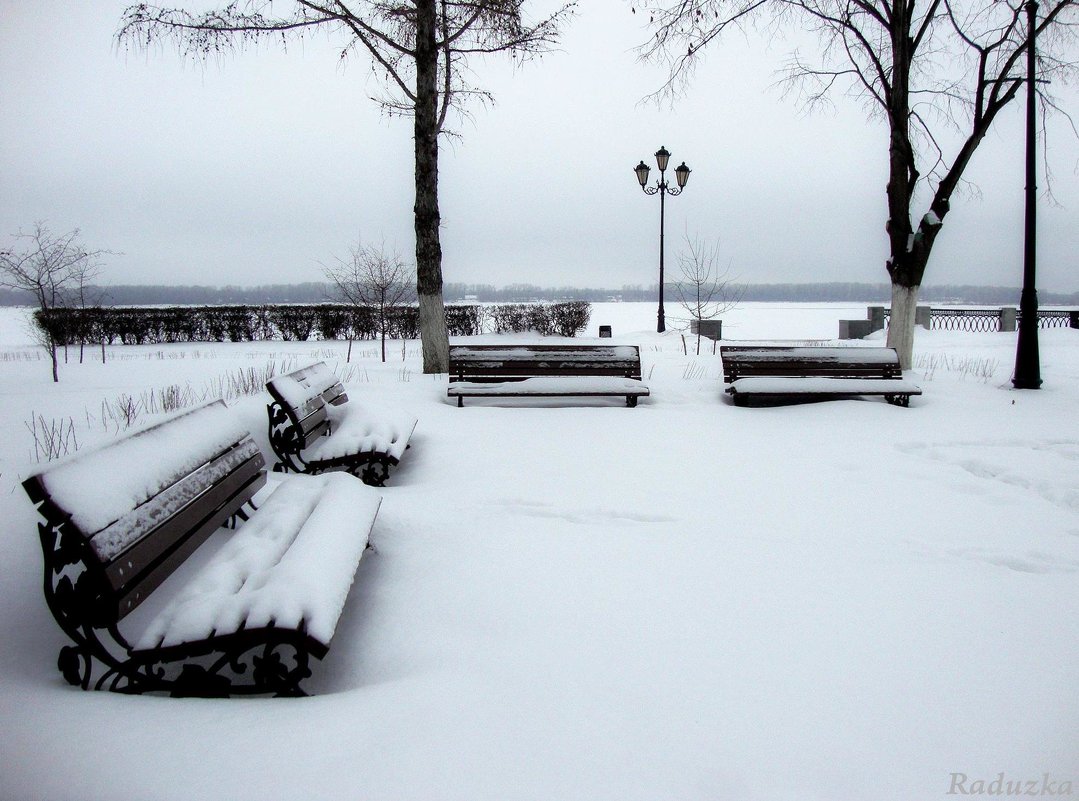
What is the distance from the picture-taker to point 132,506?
2.34 m

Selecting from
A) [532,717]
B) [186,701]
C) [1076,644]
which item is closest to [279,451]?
[186,701]

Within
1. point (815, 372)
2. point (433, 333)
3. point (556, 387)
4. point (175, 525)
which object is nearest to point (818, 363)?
point (815, 372)

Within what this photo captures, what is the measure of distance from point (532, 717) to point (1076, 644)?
247cm

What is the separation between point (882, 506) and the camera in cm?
450

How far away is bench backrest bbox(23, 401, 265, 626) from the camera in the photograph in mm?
2078

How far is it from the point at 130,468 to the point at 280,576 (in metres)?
0.73

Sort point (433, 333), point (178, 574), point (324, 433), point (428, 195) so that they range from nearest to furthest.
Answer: point (178, 574) < point (324, 433) < point (428, 195) < point (433, 333)

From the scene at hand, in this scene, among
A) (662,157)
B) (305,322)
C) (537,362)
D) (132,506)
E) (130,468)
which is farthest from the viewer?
(305,322)

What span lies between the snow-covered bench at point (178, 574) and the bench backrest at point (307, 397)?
1622mm

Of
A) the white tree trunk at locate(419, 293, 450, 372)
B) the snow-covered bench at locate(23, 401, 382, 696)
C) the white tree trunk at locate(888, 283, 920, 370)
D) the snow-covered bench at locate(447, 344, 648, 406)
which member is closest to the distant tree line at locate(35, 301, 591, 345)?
the white tree trunk at locate(419, 293, 450, 372)

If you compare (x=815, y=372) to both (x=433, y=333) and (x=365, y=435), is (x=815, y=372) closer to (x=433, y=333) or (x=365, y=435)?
(x=433, y=333)

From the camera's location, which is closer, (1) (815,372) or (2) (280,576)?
(2) (280,576)

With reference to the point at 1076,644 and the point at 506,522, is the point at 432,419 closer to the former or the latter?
the point at 506,522

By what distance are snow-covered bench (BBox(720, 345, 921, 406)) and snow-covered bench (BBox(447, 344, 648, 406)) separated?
1.34m
